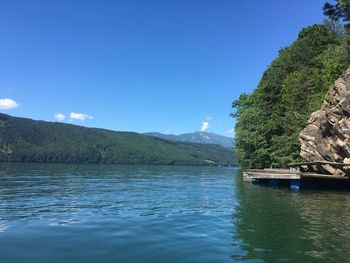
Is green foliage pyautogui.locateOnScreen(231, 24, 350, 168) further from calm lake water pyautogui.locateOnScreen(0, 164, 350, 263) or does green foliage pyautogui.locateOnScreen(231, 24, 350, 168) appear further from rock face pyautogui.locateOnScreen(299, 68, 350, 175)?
calm lake water pyautogui.locateOnScreen(0, 164, 350, 263)

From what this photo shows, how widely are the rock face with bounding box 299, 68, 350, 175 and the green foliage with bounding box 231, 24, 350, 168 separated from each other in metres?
8.87

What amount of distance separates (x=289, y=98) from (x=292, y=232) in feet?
159

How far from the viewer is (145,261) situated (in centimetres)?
1254

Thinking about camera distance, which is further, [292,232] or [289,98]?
[289,98]

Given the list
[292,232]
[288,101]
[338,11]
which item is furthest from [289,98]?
[292,232]

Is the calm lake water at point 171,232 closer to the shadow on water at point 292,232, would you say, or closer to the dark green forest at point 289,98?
the shadow on water at point 292,232

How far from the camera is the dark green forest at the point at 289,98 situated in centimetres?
5588

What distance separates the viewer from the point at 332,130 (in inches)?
1560

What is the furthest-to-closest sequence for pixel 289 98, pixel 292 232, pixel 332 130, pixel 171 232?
pixel 289 98, pixel 332 130, pixel 292 232, pixel 171 232

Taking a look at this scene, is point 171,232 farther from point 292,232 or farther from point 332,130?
point 332,130

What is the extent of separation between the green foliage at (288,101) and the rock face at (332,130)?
8.87m

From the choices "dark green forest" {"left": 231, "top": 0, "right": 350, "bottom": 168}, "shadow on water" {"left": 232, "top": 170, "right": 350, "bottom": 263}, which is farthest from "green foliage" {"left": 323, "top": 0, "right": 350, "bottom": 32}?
"shadow on water" {"left": 232, "top": 170, "right": 350, "bottom": 263}

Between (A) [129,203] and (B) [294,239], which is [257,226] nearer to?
(B) [294,239]

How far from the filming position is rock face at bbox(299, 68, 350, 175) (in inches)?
1430
